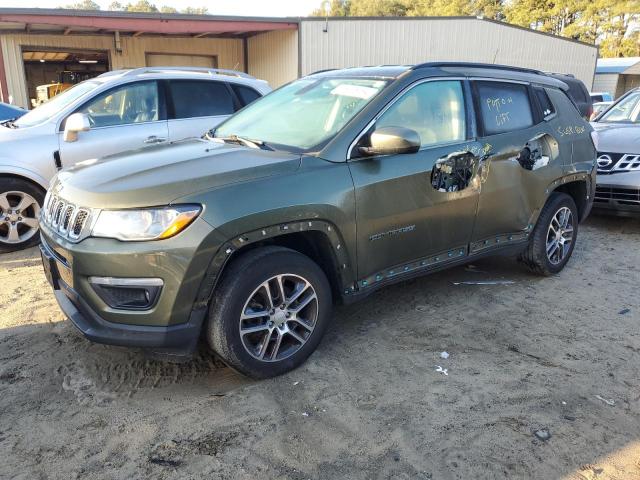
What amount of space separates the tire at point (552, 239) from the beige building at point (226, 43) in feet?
37.6

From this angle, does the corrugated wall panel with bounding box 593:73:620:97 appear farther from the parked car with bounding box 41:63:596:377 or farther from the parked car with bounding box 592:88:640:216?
the parked car with bounding box 41:63:596:377

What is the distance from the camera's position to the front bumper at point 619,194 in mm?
6301

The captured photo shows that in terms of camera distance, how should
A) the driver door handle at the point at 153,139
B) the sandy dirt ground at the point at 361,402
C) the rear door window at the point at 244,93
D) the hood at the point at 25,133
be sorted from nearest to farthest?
the sandy dirt ground at the point at 361,402
the hood at the point at 25,133
the driver door handle at the point at 153,139
the rear door window at the point at 244,93

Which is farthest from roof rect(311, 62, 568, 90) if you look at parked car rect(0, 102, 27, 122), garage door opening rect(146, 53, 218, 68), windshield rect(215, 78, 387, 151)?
garage door opening rect(146, 53, 218, 68)

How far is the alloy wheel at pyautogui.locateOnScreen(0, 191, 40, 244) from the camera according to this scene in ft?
17.5

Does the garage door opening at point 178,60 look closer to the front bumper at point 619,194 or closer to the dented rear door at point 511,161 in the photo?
the front bumper at point 619,194

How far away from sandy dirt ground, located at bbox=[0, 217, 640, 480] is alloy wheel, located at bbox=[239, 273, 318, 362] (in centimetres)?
20

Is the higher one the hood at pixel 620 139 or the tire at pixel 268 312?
the hood at pixel 620 139

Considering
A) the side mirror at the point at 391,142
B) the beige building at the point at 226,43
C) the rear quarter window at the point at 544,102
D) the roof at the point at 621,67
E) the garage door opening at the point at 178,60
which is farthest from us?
the roof at the point at 621,67

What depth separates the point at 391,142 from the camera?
10.3 ft

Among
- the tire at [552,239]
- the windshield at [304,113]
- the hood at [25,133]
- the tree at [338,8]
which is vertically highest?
the tree at [338,8]

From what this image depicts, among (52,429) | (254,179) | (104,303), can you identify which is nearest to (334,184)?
(254,179)

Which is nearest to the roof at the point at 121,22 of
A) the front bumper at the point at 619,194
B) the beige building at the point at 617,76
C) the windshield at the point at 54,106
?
the windshield at the point at 54,106

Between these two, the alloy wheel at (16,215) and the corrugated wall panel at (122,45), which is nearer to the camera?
the alloy wheel at (16,215)
